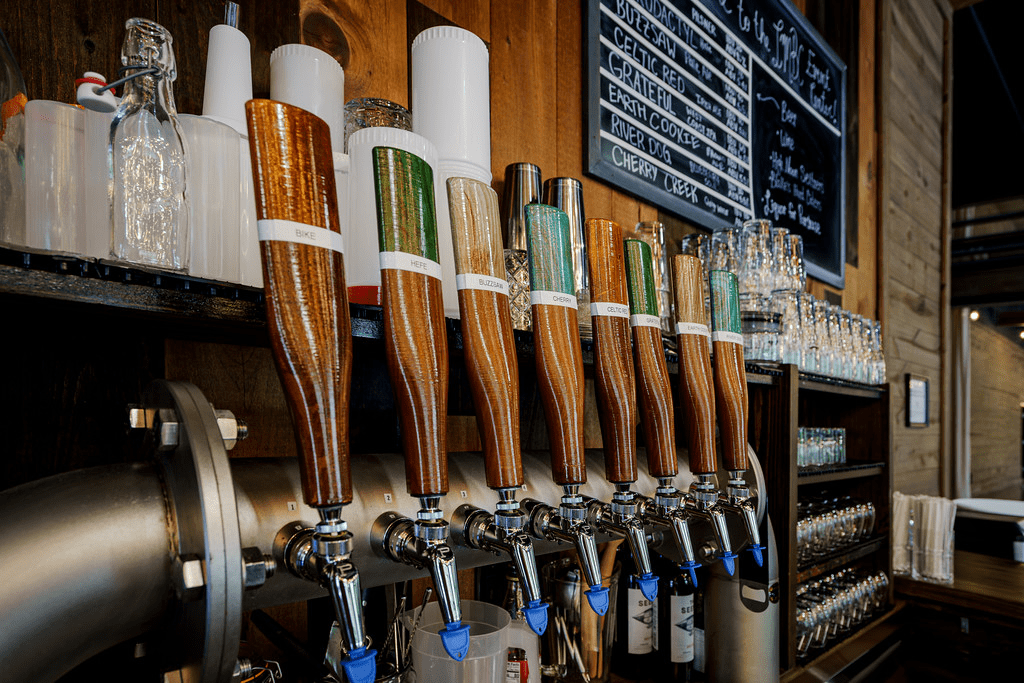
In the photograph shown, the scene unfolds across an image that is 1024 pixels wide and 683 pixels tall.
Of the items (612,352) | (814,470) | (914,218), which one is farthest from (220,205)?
(914,218)

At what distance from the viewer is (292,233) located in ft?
1.72

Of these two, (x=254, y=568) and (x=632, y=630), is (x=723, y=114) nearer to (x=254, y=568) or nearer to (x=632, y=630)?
(x=632, y=630)

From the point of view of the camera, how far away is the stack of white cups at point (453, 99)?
0.90 m

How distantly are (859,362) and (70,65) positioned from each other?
2.25 meters

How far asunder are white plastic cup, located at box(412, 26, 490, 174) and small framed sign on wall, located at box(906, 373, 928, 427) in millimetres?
3175

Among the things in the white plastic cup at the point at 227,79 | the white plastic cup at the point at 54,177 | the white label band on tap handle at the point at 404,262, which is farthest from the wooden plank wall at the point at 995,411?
the white plastic cup at the point at 54,177

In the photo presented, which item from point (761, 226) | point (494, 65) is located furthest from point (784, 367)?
point (494, 65)

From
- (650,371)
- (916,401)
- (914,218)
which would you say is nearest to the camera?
(650,371)

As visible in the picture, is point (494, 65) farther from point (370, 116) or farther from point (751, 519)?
point (751, 519)

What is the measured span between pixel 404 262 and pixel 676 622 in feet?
3.27

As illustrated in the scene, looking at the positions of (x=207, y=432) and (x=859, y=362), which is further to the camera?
(x=859, y=362)

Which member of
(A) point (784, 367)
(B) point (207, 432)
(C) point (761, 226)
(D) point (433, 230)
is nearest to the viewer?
(B) point (207, 432)

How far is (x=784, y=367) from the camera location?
1.45 meters

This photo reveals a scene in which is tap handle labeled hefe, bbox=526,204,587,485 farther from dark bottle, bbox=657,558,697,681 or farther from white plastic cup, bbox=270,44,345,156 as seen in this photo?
dark bottle, bbox=657,558,697,681
